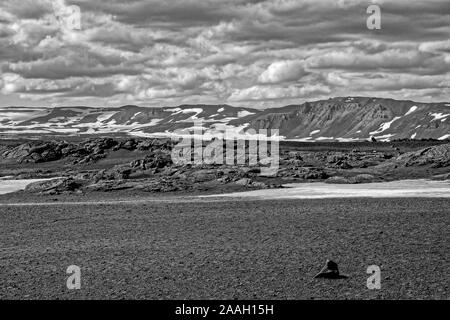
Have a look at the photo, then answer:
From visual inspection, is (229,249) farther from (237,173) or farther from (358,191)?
(237,173)

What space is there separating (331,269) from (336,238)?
9345 mm

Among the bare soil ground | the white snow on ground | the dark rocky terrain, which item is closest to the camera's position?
the bare soil ground

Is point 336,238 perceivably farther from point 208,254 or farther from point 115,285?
point 115,285

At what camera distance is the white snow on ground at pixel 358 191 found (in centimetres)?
Answer: 5406

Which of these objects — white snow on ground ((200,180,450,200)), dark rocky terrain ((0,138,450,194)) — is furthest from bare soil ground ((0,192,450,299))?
dark rocky terrain ((0,138,450,194))

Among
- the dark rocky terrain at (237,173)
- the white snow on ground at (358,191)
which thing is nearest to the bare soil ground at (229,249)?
the white snow on ground at (358,191)

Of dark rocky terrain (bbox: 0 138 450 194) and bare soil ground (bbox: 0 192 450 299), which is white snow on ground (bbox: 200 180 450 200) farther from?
bare soil ground (bbox: 0 192 450 299)

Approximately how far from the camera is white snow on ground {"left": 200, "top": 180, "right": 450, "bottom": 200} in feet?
177

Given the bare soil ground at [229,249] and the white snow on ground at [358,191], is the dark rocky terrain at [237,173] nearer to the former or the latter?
the white snow on ground at [358,191]

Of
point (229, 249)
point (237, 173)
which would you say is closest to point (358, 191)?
point (237, 173)

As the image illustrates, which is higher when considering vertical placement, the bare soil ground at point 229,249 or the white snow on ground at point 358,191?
the bare soil ground at point 229,249
